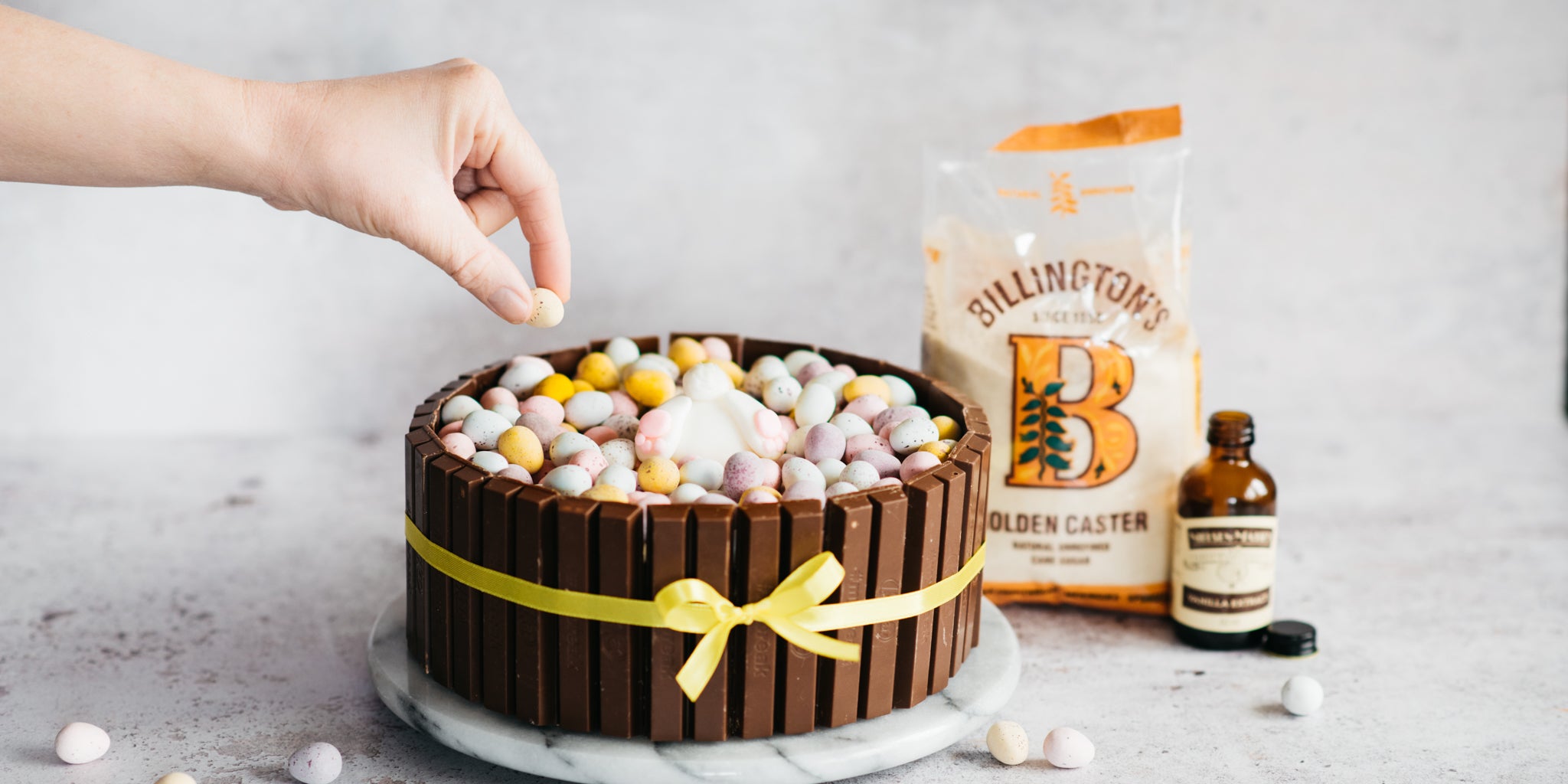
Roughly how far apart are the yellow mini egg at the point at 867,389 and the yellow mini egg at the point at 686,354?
181 mm

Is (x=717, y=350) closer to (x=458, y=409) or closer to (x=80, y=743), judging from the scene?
(x=458, y=409)

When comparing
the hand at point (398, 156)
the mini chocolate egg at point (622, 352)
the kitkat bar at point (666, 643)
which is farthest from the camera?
the mini chocolate egg at point (622, 352)

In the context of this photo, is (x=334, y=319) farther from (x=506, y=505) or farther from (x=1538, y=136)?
(x=1538, y=136)

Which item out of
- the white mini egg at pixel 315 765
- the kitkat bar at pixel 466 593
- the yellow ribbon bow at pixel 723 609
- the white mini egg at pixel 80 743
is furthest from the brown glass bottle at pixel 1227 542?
the white mini egg at pixel 80 743

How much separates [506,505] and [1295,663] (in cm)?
83

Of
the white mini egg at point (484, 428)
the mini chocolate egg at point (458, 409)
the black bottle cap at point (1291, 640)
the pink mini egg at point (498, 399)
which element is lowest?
the black bottle cap at point (1291, 640)

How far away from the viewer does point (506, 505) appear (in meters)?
0.96

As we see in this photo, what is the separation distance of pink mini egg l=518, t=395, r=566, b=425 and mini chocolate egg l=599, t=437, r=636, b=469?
0.08 meters

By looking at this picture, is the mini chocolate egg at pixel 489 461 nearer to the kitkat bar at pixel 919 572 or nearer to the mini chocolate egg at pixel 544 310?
the mini chocolate egg at pixel 544 310

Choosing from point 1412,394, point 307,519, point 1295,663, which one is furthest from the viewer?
point 1412,394

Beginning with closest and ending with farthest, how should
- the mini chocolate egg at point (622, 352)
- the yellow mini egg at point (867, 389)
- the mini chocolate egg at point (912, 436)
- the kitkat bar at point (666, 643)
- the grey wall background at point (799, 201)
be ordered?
the kitkat bar at point (666, 643), the mini chocolate egg at point (912, 436), the yellow mini egg at point (867, 389), the mini chocolate egg at point (622, 352), the grey wall background at point (799, 201)

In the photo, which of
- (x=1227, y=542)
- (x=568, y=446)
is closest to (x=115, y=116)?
(x=568, y=446)

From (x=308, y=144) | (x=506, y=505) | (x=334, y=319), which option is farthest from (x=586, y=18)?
(x=506, y=505)

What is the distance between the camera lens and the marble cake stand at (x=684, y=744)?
0.96 m
